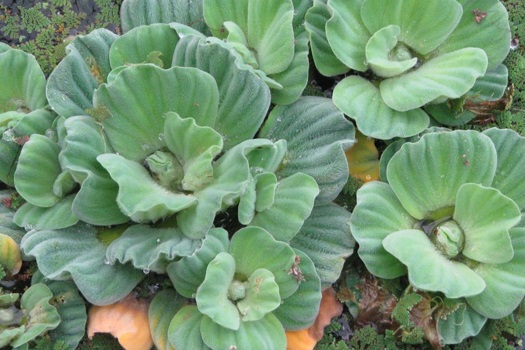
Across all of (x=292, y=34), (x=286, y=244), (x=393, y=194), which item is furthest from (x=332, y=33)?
(x=286, y=244)

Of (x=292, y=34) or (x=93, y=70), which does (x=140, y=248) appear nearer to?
(x=93, y=70)

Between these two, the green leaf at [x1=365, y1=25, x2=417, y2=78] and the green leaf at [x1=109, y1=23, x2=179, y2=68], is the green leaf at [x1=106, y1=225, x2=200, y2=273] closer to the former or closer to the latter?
the green leaf at [x1=109, y1=23, x2=179, y2=68]

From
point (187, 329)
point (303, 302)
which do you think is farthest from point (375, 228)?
point (187, 329)

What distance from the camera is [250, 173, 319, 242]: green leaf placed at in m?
1.23

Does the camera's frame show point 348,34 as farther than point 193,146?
Yes

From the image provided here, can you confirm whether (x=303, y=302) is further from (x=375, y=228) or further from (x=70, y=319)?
(x=70, y=319)

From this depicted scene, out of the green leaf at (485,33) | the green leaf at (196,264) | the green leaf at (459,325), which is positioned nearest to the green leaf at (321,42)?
the green leaf at (485,33)

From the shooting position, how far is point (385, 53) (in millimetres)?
1382

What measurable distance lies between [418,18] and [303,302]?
2.23ft

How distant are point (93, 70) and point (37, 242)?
0.39 meters

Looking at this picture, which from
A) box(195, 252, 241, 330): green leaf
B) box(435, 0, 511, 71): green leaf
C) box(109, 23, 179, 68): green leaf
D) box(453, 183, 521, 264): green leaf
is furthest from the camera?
box(435, 0, 511, 71): green leaf

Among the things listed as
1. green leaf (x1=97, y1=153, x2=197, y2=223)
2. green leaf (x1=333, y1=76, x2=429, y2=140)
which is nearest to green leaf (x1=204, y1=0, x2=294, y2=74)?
green leaf (x1=333, y1=76, x2=429, y2=140)

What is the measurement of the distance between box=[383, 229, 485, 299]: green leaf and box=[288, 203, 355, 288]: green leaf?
10 cm

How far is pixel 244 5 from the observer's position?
1403 millimetres
